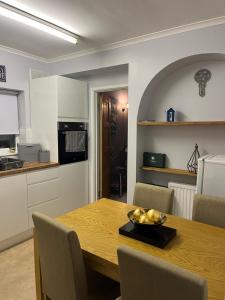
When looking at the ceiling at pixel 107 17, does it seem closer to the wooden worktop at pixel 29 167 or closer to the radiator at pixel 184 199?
the wooden worktop at pixel 29 167

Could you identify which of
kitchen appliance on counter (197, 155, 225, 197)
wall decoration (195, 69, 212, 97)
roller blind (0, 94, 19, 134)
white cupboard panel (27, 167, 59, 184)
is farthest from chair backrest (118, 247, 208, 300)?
roller blind (0, 94, 19, 134)

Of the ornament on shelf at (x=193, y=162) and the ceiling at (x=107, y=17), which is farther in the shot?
the ornament on shelf at (x=193, y=162)

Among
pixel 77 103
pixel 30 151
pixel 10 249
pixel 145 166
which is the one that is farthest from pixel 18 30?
pixel 10 249

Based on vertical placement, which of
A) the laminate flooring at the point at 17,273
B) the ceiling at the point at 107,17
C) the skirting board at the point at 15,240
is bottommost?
the laminate flooring at the point at 17,273

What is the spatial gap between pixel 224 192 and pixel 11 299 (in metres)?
2.14

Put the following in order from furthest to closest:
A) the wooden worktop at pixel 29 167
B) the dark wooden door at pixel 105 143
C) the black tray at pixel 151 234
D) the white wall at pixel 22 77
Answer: the dark wooden door at pixel 105 143
the white wall at pixel 22 77
the wooden worktop at pixel 29 167
the black tray at pixel 151 234

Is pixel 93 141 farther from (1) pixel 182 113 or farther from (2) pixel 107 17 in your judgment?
(2) pixel 107 17

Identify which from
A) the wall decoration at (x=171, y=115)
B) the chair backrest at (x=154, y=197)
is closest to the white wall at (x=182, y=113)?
the wall decoration at (x=171, y=115)

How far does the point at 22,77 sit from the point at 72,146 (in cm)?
127

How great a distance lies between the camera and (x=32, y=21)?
85.8 inches

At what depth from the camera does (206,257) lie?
1.27 meters

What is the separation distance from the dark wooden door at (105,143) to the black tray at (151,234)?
97.8 inches

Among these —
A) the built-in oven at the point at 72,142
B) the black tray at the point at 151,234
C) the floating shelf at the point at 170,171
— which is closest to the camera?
the black tray at the point at 151,234

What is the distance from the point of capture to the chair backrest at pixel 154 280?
835mm
